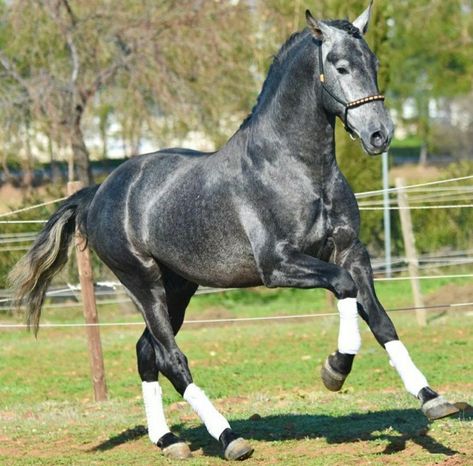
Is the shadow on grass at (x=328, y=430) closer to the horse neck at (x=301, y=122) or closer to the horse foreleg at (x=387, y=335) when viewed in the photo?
the horse foreleg at (x=387, y=335)

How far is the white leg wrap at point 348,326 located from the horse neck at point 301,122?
842 mm

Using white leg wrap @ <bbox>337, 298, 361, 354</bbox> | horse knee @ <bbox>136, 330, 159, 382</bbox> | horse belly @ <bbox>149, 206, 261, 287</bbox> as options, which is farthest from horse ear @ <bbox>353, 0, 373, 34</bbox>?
horse knee @ <bbox>136, 330, 159, 382</bbox>

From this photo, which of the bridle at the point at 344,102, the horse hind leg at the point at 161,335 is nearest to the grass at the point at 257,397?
the horse hind leg at the point at 161,335

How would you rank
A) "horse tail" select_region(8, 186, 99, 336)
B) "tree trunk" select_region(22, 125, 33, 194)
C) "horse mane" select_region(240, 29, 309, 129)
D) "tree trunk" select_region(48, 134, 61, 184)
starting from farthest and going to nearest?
"tree trunk" select_region(48, 134, 61, 184), "tree trunk" select_region(22, 125, 33, 194), "horse tail" select_region(8, 186, 99, 336), "horse mane" select_region(240, 29, 309, 129)

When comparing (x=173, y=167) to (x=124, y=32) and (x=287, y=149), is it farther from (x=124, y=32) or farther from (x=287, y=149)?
(x=124, y=32)

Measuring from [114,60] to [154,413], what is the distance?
486 inches

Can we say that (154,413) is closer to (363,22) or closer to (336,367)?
(336,367)

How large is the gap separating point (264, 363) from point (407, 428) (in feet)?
18.0

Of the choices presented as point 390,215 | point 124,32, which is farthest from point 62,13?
point 390,215

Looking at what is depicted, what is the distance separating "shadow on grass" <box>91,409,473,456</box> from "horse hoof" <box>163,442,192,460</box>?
185mm

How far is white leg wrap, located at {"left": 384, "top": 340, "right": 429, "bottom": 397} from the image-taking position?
A: 605 centimetres

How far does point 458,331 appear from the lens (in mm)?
14555

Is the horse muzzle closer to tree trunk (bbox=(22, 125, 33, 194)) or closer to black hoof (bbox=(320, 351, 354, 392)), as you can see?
black hoof (bbox=(320, 351, 354, 392))

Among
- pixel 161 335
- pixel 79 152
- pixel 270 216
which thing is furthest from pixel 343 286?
pixel 79 152
